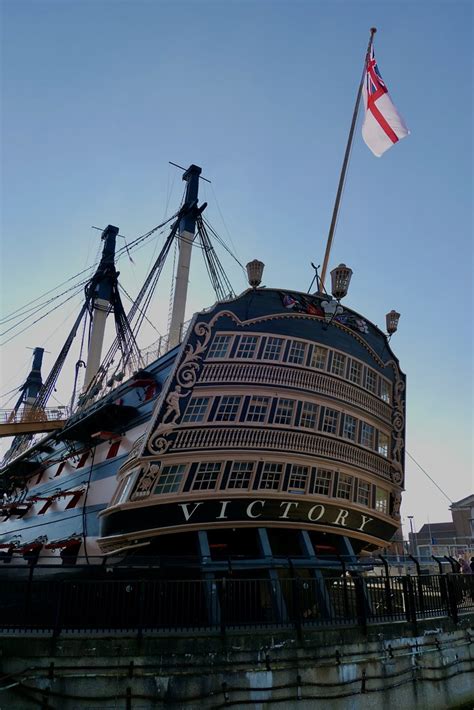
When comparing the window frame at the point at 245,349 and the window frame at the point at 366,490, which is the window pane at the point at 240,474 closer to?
the window frame at the point at 245,349

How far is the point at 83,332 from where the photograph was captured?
1419 inches

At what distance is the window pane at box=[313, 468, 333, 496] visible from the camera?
1717 cm

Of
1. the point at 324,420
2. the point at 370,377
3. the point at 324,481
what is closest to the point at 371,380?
the point at 370,377

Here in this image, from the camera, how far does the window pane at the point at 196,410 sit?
16016 millimetres

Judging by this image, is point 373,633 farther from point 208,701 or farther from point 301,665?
point 208,701

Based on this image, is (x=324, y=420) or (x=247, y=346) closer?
(x=247, y=346)

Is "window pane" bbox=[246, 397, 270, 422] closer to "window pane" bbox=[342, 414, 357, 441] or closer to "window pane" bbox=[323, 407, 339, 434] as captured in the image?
"window pane" bbox=[323, 407, 339, 434]

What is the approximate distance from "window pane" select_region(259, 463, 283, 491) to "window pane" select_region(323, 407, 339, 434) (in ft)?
7.32

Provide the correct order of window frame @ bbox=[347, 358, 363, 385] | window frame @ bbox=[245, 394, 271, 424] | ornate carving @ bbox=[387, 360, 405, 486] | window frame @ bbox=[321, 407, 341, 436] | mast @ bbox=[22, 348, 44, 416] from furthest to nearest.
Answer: mast @ bbox=[22, 348, 44, 416] → ornate carving @ bbox=[387, 360, 405, 486] → window frame @ bbox=[347, 358, 363, 385] → window frame @ bbox=[321, 407, 341, 436] → window frame @ bbox=[245, 394, 271, 424]

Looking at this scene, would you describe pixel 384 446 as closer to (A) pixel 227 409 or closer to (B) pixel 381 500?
(B) pixel 381 500

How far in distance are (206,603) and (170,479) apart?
4.03 meters

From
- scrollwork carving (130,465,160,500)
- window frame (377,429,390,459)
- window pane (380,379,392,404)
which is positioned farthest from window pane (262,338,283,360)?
window frame (377,429,390,459)

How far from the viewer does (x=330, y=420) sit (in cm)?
1792

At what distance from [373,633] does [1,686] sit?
7.67 m
